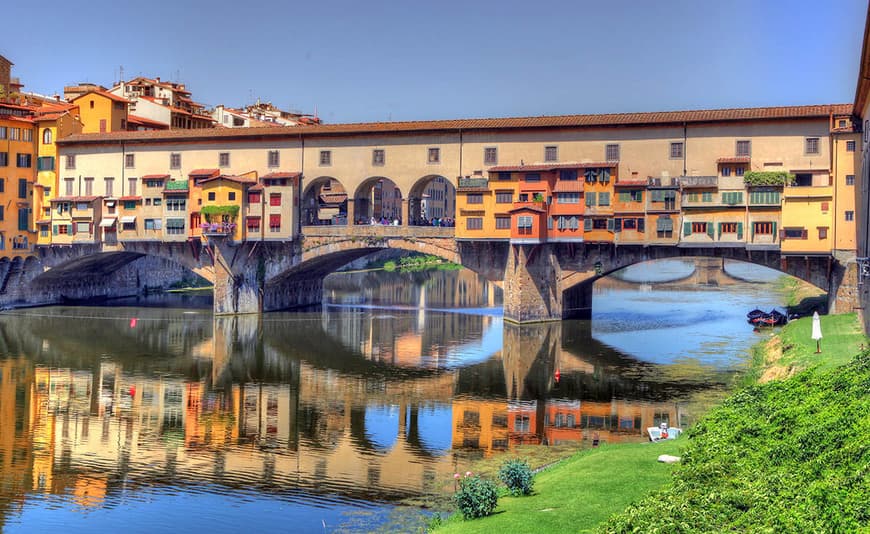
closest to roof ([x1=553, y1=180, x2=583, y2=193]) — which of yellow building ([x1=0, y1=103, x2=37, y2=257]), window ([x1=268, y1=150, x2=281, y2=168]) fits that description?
window ([x1=268, y1=150, x2=281, y2=168])

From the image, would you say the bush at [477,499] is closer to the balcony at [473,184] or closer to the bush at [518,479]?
the bush at [518,479]

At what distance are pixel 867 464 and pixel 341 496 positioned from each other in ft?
55.7

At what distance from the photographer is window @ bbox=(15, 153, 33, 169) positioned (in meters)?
82.0

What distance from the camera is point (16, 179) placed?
3228 inches

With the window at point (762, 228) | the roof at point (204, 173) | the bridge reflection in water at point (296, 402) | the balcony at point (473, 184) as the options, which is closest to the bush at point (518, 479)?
the bridge reflection in water at point (296, 402)

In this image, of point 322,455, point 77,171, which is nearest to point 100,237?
point 77,171

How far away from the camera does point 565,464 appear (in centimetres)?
3219

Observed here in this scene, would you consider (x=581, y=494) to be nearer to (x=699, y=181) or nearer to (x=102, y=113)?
(x=699, y=181)

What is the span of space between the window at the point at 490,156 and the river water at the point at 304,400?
39.4 feet

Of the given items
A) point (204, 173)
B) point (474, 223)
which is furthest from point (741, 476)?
point (204, 173)

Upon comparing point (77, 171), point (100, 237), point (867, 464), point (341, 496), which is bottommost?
point (341, 496)

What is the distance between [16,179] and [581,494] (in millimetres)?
69744

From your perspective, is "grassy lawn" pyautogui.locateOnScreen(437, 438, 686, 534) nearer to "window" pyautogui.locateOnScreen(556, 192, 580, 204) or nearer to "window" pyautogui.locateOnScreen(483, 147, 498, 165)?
"window" pyautogui.locateOnScreen(556, 192, 580, 204)

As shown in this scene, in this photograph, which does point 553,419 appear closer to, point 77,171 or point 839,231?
point 839,231
